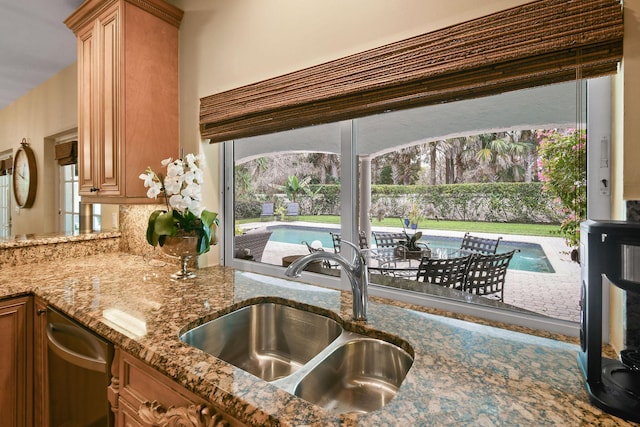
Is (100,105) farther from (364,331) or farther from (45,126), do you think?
(45,126)

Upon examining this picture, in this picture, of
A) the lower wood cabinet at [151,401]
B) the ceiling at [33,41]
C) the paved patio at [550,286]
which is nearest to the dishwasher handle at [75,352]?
the lower wood cabinet at [151,401]

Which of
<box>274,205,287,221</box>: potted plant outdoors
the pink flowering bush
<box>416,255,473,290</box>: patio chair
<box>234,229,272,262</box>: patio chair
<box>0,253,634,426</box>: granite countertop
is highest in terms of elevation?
the pink flowering bush

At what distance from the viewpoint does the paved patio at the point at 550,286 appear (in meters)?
1.15

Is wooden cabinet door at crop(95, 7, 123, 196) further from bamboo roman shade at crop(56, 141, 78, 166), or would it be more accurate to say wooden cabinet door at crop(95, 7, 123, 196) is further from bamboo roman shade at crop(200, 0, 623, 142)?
bamboo roman shade at crop(56, 141, 78, 166)

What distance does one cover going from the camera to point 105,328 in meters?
1.13

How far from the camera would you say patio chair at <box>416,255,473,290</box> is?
5.27 ft

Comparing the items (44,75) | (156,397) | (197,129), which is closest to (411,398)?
(156,397)

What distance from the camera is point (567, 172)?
1.10 m

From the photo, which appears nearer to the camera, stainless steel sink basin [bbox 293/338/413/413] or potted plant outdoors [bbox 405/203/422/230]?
stainless steel sink basin [bbox 293/338/413/413]

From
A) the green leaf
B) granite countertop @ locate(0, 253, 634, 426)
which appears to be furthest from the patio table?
the green leaf

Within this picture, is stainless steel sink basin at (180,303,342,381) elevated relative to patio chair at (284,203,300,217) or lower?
lower

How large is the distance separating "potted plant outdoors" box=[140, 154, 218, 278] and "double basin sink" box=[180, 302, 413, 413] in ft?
1.76

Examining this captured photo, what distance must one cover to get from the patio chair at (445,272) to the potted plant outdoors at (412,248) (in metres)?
0.05

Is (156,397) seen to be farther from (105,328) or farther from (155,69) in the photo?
(155,69)
